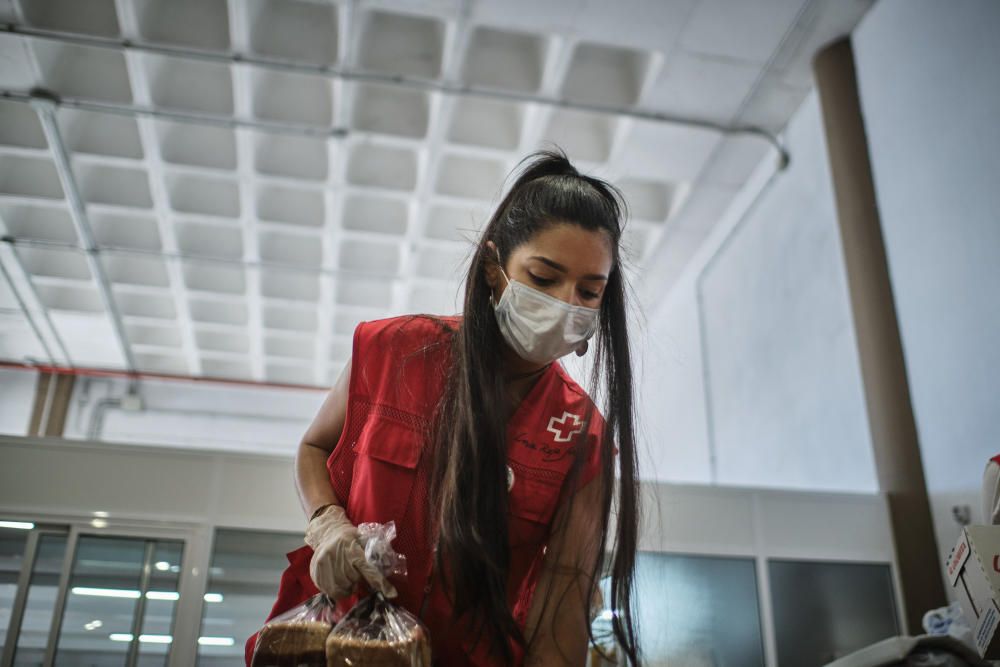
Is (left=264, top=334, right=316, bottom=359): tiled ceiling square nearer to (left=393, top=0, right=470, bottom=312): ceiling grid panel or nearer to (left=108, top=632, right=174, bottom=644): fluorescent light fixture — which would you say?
(left=393, top=0, right=470, bottom=312): ceiling grid panel

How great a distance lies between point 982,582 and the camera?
1412 mm

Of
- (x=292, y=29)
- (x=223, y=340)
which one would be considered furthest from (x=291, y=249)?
(x=292, y=29)

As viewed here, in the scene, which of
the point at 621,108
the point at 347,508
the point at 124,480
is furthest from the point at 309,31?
the point at 347,508

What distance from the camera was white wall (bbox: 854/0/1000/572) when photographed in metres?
2.82

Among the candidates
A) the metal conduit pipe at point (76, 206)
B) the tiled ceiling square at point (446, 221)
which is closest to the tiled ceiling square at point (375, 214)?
the tiled ceiling square at point (446, 221)

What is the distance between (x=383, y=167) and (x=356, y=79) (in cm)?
75

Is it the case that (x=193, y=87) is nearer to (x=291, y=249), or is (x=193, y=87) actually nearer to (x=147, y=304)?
(x=291, y=249)

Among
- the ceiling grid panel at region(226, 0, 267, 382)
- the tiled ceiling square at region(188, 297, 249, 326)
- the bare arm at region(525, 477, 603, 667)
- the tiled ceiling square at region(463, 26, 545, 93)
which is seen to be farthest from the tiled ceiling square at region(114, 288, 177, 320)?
the bare arm at region(525, 477, 603, 667)

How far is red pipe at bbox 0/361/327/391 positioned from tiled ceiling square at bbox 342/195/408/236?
9.07 feet

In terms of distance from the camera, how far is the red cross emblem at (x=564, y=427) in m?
1.12

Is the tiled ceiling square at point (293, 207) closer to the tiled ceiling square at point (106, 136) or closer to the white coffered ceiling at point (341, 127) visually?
the white coffered ceiling at point (341, 127)

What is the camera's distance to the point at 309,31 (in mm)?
4180

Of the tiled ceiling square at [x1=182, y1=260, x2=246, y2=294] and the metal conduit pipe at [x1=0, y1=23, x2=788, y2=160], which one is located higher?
the metal conduit pipe at [x1=0, y1=23, x2=788, y2=160]

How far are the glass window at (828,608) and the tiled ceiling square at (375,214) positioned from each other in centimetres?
323
